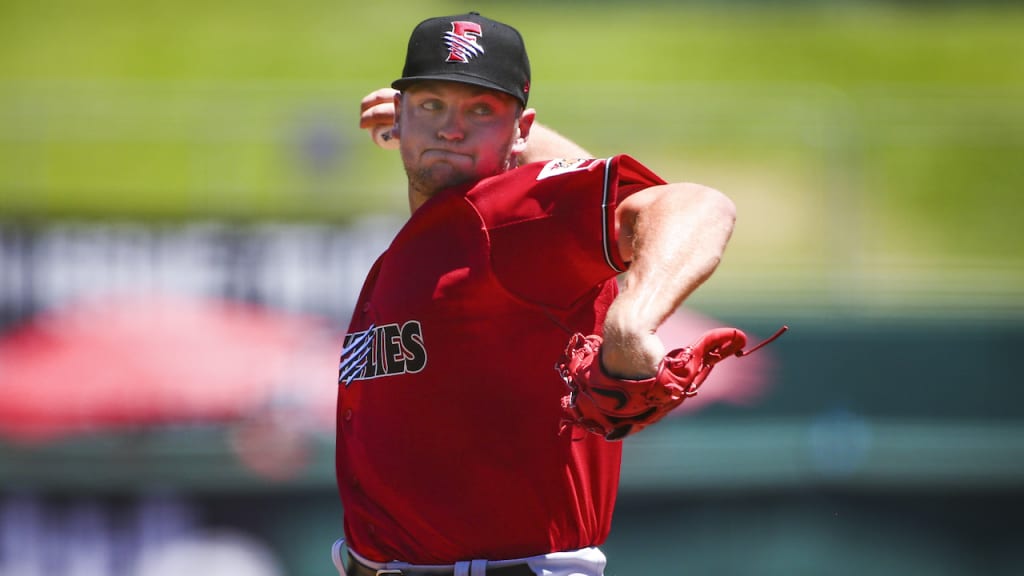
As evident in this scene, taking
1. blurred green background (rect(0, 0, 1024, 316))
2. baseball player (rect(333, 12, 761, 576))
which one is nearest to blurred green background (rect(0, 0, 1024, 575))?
blurred green background (rect(0, 0, 1024, 316))

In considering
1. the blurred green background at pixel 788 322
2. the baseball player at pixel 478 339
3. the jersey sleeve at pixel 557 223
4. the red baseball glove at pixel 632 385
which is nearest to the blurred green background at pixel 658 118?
the blurred green background at pixel 788 322

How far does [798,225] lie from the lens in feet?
34.0

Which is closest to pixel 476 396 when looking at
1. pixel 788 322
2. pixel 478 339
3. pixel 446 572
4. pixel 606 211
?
pixel 478 339

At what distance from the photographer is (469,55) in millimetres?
2795

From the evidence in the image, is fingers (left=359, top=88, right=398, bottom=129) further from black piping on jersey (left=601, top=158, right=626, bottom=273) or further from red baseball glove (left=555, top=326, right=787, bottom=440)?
red baseball glove (left=555, top=326, right=787, bottom=440)

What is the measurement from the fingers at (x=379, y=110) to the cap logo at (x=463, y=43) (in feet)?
2.51

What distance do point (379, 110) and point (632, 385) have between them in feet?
5.30

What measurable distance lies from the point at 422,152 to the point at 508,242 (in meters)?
0.35

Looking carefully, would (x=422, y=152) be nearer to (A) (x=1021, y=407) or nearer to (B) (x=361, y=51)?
(A) (x=1021, y=407)

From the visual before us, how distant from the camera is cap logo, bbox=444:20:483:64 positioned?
110 inches

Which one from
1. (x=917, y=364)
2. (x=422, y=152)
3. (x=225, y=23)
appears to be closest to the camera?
(x=422, y=152)

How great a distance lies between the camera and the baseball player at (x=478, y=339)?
2668 mm

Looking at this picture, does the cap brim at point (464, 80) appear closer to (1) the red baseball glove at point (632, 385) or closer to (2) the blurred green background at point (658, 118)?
(1) the red baseball glove at point (632, 385)

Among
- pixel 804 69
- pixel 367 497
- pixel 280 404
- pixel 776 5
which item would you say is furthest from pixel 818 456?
pixel 776 5
